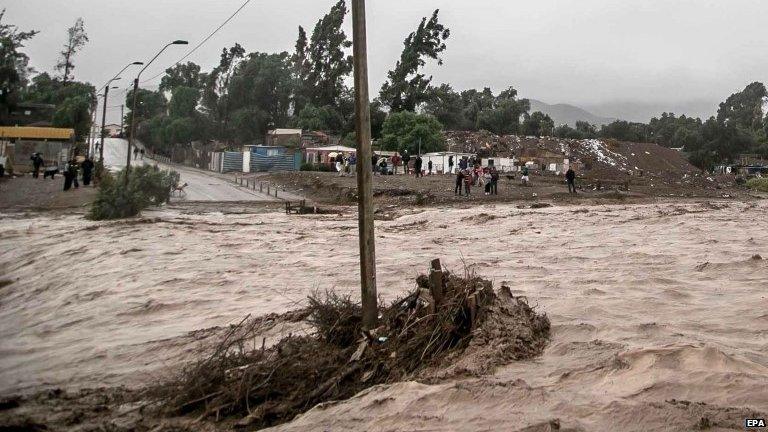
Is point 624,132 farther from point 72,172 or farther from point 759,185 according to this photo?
point 72,172

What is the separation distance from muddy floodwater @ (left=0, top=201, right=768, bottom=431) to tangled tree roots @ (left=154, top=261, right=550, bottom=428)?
0.30m

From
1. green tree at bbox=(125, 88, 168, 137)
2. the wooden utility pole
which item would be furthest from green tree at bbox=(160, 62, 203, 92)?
the wooden utility pole

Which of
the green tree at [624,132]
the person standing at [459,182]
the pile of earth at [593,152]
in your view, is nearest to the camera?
the person standing at [459,182]

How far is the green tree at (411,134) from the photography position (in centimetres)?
5678

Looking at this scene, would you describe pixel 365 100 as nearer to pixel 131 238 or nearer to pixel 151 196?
pixel 131 238

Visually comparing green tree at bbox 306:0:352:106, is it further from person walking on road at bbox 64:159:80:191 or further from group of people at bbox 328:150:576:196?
person walking on road at bbox 64:159:80:191

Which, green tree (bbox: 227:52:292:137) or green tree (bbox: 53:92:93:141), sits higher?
green tree (bbox: 227:52:292:137)

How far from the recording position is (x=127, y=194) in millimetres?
24875

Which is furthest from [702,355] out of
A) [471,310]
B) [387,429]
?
[387,429]

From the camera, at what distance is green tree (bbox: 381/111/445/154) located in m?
56.8

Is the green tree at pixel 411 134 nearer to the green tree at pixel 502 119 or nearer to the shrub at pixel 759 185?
the green tree at pixel 502 119

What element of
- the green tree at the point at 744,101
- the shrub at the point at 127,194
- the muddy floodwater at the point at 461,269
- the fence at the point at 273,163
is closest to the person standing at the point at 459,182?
the muddy floodwater at the point at 461,269

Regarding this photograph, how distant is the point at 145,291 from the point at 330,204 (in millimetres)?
19997

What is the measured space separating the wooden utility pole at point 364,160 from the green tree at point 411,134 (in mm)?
48677
